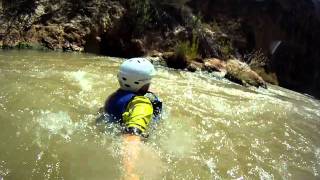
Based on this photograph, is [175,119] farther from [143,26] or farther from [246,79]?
[143,26]

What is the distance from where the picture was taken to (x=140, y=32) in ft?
32.5

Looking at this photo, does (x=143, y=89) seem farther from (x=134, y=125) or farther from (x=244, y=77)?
(x=244, y=77)

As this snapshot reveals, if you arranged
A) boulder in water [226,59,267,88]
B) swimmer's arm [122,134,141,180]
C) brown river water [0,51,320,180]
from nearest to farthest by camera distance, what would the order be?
swimmer's arm [122,134,141,180] < brown river water [0,51,320,180] < boulder in water [226,59,267,88]

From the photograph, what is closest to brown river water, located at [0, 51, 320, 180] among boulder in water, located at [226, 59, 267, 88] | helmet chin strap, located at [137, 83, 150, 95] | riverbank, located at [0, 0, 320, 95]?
helmet chin strap, located at [137, 83, 150, 95]

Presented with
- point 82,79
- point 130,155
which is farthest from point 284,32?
point 130,155

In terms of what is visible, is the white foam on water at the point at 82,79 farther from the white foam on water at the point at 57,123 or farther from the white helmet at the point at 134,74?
the white helmet at the point at 134,74

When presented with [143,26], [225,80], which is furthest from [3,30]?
[225,80]

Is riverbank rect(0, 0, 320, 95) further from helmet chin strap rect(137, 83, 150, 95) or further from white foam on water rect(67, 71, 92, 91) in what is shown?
helmet chin strap rect(137, 83, 150, 95)

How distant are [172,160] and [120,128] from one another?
0.55 metres

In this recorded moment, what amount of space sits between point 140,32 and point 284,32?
6.30 meters

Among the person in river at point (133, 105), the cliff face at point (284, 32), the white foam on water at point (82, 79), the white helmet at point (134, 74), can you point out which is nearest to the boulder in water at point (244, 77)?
the cliff face at point (284, 32)

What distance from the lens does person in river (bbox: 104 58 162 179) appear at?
3650 millimetres

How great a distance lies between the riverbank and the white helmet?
4.74 metres

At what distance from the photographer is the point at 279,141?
15.3 ft
